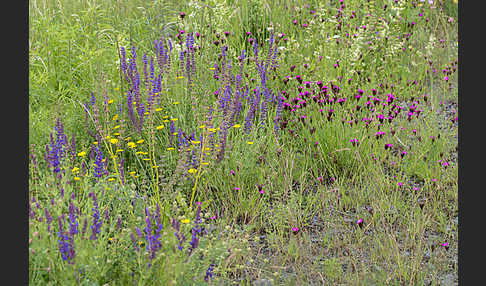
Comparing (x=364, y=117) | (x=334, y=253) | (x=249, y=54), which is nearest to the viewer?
(x=334, y=253)

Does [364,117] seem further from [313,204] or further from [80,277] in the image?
[80,277]

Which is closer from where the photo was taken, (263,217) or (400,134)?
(263,217)

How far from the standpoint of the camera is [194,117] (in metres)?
4.05

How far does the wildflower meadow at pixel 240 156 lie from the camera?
8.88 ft

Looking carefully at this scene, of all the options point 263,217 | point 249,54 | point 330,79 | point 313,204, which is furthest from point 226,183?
point 249,54

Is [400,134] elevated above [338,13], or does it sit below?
below

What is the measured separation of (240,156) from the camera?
392 cm

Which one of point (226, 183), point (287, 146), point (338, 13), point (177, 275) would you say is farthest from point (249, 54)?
point (177, 275)

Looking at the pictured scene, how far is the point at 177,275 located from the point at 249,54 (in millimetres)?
3566

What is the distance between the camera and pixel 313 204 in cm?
384

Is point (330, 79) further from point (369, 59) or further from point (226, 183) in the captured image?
point (226, 183)

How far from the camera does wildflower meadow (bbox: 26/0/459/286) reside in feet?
8.88

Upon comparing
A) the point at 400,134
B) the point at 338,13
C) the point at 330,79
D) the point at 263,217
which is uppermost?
the point at 338,13

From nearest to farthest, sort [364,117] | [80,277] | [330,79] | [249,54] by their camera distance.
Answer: [80,277]
[364,117]
[330,79]
[249,54]
